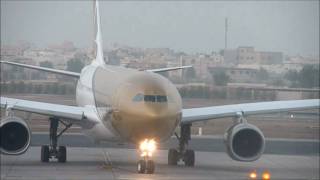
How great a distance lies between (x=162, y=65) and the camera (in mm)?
51281

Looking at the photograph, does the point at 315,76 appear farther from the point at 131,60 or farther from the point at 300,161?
the point at 300,161

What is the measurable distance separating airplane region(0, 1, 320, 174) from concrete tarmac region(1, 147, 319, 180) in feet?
1.69

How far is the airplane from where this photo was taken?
22.8 meters

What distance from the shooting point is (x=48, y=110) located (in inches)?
1040

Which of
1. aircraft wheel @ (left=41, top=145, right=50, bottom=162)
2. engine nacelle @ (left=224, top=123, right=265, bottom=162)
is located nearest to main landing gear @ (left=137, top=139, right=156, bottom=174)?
engine nacelle @ (left=224, top=123, right=265, bottom=162)

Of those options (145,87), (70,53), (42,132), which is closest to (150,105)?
(145,87)

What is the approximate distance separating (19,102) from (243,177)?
24.2 feet

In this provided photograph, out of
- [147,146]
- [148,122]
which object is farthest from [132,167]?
[148,122]

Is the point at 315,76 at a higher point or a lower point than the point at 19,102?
higher

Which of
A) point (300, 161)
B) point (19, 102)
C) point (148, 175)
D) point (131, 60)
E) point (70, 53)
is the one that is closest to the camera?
point (148, 175)

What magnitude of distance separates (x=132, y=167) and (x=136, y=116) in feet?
10.1

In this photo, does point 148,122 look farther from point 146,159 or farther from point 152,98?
Answer: point 146,159

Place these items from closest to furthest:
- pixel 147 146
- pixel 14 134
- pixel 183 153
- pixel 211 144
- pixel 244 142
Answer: pixel 147 146
pixel 14 134
pixel 244 142
pixel 183 153
pixel 211 144

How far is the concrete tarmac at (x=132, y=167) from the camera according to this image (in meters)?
22.5
